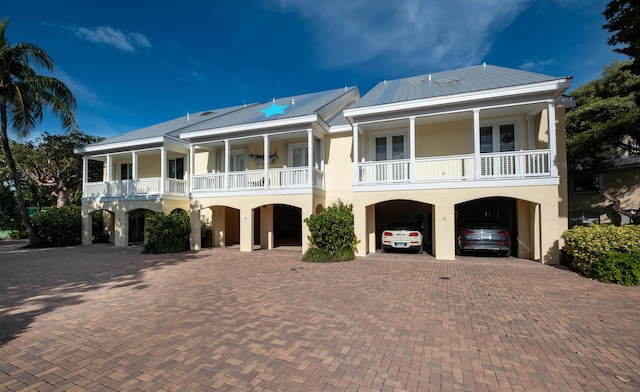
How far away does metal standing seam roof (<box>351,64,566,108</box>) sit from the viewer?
11461mm

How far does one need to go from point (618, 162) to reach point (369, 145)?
15.0 meters

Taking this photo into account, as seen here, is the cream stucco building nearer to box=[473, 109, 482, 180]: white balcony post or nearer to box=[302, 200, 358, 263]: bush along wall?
box=[473, 109, 482, 180]: white balcony post

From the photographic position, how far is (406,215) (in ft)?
54.4

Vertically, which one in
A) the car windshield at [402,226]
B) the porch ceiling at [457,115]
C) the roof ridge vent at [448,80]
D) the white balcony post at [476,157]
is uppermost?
the roof ridge vent at [448,80]

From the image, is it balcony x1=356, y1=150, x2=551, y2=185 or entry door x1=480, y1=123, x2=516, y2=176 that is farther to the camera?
entry door x1=480, y1=123, x2=516, y2=176

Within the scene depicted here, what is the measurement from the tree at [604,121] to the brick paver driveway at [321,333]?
7441mm

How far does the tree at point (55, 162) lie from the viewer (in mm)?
24344

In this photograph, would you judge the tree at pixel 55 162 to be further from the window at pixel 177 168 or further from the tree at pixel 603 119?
the tree at pixel 603 119

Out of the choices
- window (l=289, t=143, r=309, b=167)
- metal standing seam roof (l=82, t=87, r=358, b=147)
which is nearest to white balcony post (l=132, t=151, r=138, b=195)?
metal standing seam roof (l=82, t=87, r=358, b=147)

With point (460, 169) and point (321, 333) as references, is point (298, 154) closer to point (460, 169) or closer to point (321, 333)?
point (460, 169)

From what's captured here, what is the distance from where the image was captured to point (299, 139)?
51.0ft

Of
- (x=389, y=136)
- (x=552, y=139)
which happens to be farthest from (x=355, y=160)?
(x=552, y=139)

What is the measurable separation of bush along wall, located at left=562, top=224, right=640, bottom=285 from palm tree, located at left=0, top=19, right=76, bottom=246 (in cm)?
2376

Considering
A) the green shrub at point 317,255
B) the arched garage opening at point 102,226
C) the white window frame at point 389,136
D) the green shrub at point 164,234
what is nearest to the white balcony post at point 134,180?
the arched garage opening at point 102,226
